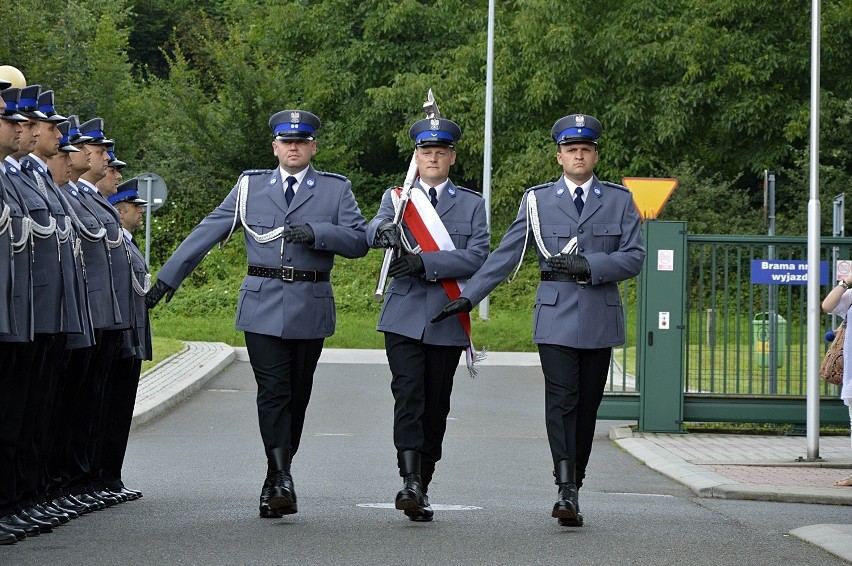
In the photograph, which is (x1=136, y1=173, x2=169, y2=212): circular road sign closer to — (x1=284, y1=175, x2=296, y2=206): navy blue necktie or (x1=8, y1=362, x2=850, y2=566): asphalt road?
(x1=8, y1=362, x2=850, y2=566): asphalt road

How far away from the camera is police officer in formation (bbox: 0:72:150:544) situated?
7.81m

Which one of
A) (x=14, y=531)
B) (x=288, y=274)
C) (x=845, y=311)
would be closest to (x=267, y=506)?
(x=288, y=274)

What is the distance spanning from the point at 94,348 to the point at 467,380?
1326 centimetres

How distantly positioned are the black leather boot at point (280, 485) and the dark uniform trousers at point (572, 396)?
1386 mm

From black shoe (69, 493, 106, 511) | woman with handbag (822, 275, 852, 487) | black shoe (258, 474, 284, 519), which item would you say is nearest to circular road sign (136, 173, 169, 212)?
woman with handbag (822, 275, 852, 487)

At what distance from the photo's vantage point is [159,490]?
10.3 m

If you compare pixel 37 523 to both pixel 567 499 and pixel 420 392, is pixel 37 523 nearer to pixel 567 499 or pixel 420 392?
pixel 420 392

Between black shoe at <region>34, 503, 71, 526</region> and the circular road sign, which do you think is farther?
the circular road sign

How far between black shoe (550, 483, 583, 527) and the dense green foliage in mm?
24348

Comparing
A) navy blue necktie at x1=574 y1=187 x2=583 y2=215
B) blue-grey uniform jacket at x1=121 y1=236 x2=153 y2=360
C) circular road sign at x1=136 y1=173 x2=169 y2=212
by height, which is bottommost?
blue-grey uniform jacket at x1=121 y1=236 x2=153 y2=360

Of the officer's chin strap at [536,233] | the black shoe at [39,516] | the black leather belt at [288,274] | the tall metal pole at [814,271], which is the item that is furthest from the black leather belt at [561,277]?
the tall metal pole at [814,271]

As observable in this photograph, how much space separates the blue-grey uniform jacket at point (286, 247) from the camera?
29.0ft

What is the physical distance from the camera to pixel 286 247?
897 cm

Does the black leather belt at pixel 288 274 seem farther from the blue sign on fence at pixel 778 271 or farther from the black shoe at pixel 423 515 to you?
the blue sign on fence at pixel 778 271
